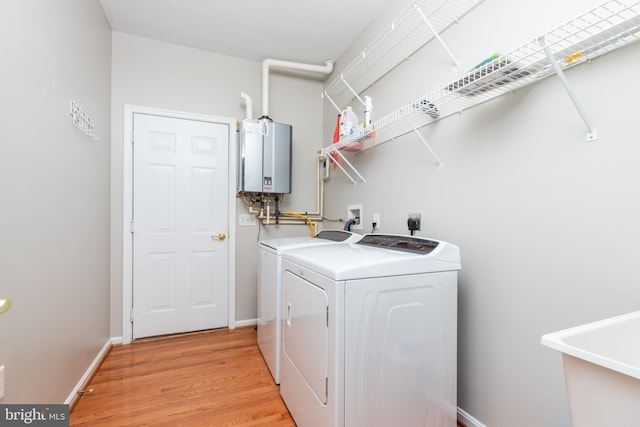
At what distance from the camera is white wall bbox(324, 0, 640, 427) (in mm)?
993

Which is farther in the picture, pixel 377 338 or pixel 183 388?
pixel 183 388

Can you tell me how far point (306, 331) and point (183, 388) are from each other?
1107 millimetres

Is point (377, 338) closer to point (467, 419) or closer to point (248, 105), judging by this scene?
point (467, 419)

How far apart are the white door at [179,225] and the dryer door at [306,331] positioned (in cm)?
141

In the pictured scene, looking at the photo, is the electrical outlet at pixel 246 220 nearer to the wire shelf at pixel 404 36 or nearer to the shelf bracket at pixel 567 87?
the wire shelf at pixel 404 36

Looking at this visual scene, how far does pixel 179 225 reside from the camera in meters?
2.76

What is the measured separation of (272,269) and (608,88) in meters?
1.83

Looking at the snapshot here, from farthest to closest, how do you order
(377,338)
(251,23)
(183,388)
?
(251,23) < (183,388) < (377,338)

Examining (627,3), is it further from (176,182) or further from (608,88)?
(176,182)

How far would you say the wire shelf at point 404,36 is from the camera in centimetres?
156

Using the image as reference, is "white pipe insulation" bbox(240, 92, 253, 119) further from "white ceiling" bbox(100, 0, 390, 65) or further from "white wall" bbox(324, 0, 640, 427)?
"white wall" bbox(324, 0, 640, 427)

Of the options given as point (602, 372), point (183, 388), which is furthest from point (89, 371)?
point (602, 372)

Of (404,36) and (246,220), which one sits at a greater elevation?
(404,36)

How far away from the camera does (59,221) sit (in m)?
1.58
